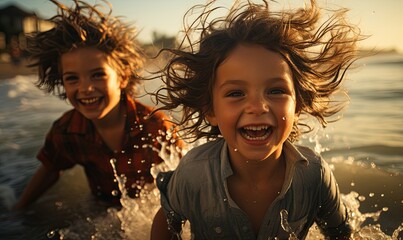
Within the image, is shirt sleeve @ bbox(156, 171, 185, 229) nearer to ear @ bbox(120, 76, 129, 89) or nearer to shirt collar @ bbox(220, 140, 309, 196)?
shirt collar @ bbox(220, 140, 309, 196)

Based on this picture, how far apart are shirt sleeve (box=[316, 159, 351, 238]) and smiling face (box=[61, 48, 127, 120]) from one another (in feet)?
5.95

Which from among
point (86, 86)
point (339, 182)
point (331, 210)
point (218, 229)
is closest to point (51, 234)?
point (86, 86)

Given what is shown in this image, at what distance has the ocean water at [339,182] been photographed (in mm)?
3084

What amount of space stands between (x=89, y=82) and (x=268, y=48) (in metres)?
1.66

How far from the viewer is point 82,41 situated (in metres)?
3.28

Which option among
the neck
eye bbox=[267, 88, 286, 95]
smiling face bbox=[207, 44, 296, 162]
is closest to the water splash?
the neck

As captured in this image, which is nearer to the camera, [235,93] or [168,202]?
[235,93]

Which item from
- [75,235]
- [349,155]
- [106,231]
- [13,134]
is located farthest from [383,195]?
[13,134]

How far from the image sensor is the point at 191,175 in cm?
223

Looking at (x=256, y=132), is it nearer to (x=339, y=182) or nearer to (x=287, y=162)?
(x=287, y=162)

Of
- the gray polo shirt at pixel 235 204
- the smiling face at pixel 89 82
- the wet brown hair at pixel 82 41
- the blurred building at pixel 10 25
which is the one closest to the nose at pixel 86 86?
the smiling face at pixel 89 82

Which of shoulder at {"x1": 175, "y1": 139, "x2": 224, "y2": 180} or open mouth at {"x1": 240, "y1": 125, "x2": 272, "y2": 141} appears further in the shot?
shoulder at {"x1": 175, "y1": 139, "x2": 224, "y2": 180}

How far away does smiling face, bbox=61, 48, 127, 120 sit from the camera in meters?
3.17

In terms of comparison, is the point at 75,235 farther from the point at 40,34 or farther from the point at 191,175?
the point at 40,34
